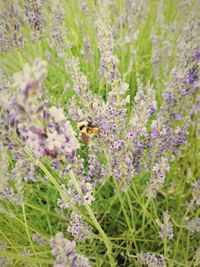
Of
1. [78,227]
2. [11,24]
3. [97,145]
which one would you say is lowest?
[78,227]

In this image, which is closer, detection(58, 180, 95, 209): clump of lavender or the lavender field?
the lavender field

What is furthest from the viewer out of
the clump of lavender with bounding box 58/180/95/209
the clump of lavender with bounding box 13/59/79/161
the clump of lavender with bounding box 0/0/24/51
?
the clump of lavender with bounding box 0/0/24/51

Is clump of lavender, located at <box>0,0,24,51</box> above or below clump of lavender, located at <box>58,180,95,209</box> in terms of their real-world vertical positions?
above

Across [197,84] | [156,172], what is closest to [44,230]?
[156,172]

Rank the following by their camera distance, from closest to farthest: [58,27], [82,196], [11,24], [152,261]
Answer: [82,196] → [152,261] → [11,24] → [58,27]

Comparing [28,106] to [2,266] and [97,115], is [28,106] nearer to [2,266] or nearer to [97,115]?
[97,115]

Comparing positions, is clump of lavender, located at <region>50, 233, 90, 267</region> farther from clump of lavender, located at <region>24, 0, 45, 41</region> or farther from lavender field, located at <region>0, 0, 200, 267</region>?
clump of lavender, located at <region>24, 0, 45, 41</region>

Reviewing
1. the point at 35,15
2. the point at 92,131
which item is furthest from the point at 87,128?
the point at 35,15

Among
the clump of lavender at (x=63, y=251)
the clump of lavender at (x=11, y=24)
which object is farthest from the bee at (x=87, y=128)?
the clump of lavender at (x=11, y=24)

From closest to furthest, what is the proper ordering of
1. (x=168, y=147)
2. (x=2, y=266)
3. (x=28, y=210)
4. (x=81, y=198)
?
(x=81, y=198) < (x=2, y=266) < (x=168, y=147) < (x=28, y=210)

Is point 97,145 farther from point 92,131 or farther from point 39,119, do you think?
point 39,119

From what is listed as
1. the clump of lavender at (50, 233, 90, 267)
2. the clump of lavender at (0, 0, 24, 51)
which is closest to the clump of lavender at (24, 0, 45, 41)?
the clump of lavender at (0, 0, 24, 51)
